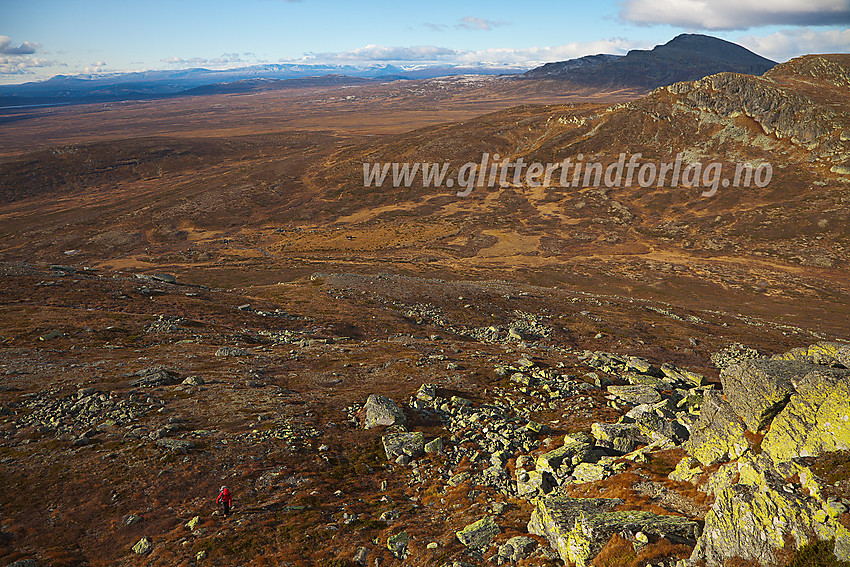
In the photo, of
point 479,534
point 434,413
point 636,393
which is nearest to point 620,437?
point 479,534

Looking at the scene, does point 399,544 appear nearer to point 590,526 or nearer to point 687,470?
point 590,526

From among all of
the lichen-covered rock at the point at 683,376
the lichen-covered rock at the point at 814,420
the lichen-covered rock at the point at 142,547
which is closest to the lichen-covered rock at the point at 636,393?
the lichen-covered rock at the point at 683,376

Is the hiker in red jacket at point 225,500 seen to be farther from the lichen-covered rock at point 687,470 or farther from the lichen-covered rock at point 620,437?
the lichen-covered rock at point 687,470

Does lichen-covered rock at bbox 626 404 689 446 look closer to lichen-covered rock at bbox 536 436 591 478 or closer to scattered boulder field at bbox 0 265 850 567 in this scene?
scattered boulder field at bbox 0 265 850 567

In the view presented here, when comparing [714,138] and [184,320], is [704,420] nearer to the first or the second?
[184,320]

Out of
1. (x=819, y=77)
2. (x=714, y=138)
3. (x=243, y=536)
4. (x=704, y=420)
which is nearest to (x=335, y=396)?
(x=243, y=536)

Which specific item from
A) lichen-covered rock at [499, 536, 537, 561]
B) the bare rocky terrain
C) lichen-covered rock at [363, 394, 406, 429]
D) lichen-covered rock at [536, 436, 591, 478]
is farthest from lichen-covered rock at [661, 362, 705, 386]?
lichen-covered rock at [499, 536, 537, 561]

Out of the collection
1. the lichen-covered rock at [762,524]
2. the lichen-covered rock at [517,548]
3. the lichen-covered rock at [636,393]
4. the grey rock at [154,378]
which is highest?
the lichen-covered rock at [762,524]
